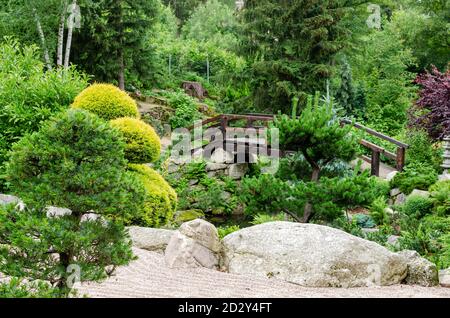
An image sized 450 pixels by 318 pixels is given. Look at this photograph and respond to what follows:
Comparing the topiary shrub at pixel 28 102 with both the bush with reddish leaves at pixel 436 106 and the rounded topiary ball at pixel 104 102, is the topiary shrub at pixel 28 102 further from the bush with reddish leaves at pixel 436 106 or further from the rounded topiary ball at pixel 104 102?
the bush with reddish leaves at pixel 436 106

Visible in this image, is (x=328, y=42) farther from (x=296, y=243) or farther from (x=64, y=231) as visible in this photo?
(x=64, y=231)

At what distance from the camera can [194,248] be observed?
21.2 ft

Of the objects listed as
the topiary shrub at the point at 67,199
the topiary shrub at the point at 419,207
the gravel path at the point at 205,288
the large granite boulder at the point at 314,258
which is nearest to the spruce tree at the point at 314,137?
the large granite boulder at the point at 314,258

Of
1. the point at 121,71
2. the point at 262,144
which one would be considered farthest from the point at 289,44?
the point at 121,71

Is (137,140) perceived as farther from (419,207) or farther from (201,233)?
(419,207)

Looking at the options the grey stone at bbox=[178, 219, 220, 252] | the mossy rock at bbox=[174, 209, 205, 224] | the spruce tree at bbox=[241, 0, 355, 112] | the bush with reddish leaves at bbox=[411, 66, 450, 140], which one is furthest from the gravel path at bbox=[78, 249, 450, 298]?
the spruce tree at bbox=[241, 0, 355, 112]

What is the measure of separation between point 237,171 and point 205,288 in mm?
10187

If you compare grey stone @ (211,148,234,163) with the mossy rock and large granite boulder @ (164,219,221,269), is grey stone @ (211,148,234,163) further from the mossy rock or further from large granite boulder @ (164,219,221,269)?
large granite boulder @ (164,219,221,269)

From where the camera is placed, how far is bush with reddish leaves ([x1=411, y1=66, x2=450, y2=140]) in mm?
12875

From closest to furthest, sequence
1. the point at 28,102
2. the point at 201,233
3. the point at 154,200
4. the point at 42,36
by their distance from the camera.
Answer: the point at 201,233 → the point at 154,200 → the point at 28,102 → the point at 42,36

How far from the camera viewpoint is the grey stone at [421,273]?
6148mm

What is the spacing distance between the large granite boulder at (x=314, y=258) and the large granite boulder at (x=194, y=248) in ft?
0.59

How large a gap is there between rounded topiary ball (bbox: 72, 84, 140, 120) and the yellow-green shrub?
0.96 metres
